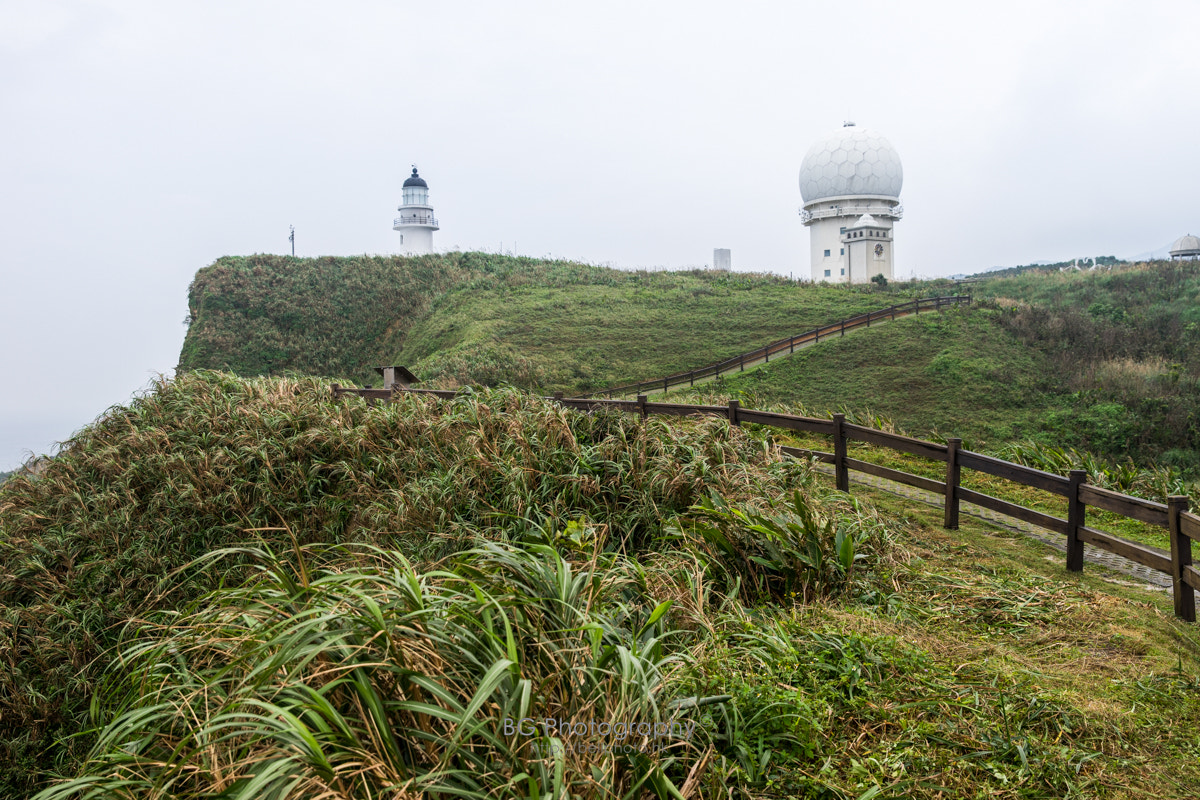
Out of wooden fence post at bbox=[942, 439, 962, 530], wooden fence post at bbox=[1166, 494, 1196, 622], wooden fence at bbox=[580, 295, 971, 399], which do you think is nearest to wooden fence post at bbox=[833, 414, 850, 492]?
wooden fence post at bbox=[942, 439, 962, 530]

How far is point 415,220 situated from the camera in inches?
2098

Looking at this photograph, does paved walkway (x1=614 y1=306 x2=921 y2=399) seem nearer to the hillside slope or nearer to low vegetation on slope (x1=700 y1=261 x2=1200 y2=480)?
the hillside slope

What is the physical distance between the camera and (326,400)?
1205 cm

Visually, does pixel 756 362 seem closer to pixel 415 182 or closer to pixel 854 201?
pixel 854 201

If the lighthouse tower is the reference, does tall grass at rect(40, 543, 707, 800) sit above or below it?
below

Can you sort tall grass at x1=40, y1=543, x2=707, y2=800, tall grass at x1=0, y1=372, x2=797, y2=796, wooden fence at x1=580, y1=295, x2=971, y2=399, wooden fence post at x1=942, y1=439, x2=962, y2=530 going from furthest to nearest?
wooden fence at x1=580, y1=295, x2=971, y2=399 → wooden fence post at x1=942, y1=439, x2=962, y2=530 → tall grass at x1=0, y1=372, x2=797, y2=796 → tall grass at x1=40, y1=543, x2=707, y2=800

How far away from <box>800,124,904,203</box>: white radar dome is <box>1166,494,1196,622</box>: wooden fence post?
46.4 metres

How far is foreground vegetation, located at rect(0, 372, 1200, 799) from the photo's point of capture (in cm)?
284

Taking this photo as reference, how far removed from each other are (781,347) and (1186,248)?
40.4 m

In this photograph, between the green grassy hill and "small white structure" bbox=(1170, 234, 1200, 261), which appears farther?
"small white structure" bbox=(1170, 234, 1200, 261)

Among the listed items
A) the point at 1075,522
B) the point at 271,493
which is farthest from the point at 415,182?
the point at 1075,522

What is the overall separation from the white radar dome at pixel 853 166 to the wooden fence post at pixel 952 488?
4420 centimetres

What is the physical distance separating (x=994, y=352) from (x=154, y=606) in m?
27.4

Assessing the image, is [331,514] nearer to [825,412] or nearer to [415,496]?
[415,496]
